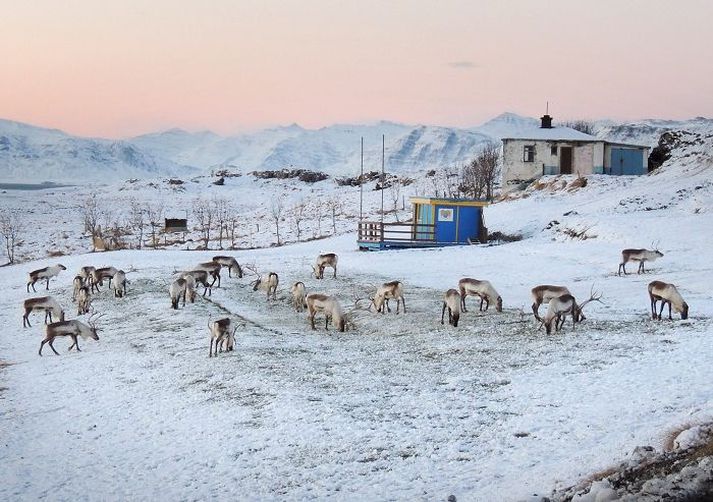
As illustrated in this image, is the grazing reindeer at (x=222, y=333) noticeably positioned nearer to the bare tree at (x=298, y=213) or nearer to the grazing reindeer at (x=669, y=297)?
the grazing reindeer at (x=669, y=297)

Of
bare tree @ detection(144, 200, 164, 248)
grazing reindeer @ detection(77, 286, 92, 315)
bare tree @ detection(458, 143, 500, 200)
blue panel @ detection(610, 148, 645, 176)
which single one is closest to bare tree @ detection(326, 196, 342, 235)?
bare tree @ detection(458, 143, 500, 200)

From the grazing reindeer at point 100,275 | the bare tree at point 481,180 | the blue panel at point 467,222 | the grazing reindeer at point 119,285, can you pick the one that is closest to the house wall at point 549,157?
the bare tree at point 481,180

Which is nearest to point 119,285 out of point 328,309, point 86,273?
point 86,273

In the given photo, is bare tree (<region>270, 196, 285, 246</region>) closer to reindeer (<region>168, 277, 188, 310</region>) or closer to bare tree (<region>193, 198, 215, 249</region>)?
bare tree (<region>193, 198, 215, 249</region>)

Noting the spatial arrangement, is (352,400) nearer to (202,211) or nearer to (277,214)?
(277,214)

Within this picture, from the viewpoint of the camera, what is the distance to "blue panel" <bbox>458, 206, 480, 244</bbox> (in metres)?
43.4

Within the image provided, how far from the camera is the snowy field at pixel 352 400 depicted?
398 inches

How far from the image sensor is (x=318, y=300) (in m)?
20.8

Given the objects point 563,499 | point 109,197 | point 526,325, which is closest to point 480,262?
point 526,325

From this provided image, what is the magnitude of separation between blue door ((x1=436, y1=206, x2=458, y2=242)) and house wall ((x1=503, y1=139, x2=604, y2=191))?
2466cm

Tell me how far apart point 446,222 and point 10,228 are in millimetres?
45609

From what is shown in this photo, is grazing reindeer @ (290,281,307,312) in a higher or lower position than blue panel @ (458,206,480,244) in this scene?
lower

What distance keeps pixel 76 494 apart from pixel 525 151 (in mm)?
60526

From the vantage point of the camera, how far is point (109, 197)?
11281 centimetres
